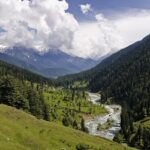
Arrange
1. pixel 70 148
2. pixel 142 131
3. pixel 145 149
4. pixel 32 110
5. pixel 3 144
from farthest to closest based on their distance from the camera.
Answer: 1. pixel 142 131
2. pixel 145 149
3. pixel 32 110
4. pixel 70 148
5. pixel 3 144

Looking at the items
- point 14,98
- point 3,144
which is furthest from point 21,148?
point 14,98

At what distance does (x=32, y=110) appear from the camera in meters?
128

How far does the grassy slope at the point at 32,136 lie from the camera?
216 feet

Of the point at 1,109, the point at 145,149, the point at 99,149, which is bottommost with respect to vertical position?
the point at 145,149

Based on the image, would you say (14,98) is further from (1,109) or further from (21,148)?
(21,148)

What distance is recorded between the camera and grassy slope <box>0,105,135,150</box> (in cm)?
6594

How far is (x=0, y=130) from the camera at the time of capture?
2687 inches

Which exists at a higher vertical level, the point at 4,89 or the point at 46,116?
the point at 4,89

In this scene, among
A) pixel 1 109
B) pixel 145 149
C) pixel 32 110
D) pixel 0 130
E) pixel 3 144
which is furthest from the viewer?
pixel 145 149

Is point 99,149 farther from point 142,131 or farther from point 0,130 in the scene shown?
point 142,131

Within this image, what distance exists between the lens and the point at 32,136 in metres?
71.7

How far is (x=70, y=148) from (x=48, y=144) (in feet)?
16.1

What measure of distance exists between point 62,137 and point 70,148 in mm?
4886

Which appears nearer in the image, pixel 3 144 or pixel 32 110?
pixel 3 144
